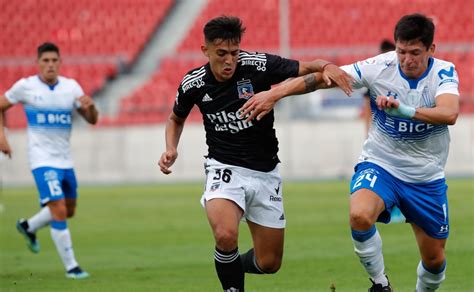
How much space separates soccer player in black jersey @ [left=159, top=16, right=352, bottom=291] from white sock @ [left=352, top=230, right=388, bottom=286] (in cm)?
104

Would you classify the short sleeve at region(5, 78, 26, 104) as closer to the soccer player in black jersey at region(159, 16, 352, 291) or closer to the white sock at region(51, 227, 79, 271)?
the white sock at region(51, 227, 79, 271)

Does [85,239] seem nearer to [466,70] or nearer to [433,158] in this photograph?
[433,158]

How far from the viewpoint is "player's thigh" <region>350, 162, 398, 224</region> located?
797 cm

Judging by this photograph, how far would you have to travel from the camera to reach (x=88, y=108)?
1220 cm

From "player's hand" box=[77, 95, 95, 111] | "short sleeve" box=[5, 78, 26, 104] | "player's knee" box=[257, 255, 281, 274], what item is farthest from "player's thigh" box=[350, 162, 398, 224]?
"short sleeve" box=[5, 78, 26, 104]

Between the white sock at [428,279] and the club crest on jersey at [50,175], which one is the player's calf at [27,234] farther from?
the white sock at [428,279]

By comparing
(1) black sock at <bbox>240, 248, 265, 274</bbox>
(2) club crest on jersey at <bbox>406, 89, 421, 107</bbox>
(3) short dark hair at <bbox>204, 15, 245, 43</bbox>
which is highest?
(3) short dark hair at <bbox>204, 15, 245, 43</bbox>

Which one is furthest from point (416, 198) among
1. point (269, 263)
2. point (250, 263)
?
point (250, 263)

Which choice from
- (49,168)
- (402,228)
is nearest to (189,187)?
(402,228)

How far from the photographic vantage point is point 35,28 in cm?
3647

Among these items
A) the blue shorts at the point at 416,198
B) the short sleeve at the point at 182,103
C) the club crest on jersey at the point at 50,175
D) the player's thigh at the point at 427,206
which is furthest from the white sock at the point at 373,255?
the club crest on jersey at the point at 50,175

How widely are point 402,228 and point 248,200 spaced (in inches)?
298

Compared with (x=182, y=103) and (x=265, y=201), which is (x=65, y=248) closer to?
(x=182, y=103)


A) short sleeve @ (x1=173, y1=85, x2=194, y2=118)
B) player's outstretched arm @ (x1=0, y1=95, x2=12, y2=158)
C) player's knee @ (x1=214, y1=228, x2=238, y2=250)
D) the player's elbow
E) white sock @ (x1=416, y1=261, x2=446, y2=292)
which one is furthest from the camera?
player's outstretched arm @ (x1=0, y1=95, x2=12, y2=158)
